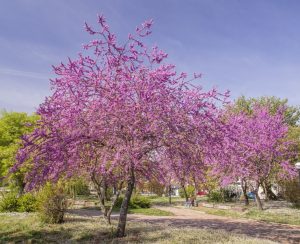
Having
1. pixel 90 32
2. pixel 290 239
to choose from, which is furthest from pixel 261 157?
pixel 90 32

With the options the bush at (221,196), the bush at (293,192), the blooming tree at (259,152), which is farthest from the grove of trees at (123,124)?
the bush at (221,196)

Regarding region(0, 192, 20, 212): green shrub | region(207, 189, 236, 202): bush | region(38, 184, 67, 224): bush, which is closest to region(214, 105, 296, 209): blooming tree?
region(207, 189, 236, 202): bush

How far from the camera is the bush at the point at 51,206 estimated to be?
51.5ft

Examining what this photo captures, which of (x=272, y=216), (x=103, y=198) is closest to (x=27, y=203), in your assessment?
(x=103, y=198)

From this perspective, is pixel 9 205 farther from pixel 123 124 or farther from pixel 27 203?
pixel 123 124

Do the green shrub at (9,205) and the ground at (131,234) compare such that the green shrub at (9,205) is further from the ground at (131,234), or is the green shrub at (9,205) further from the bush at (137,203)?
the bush at (137,203)

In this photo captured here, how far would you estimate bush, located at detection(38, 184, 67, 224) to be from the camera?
15703 millimetres

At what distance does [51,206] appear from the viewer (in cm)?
1569

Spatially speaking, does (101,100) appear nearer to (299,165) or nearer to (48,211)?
(48,211)

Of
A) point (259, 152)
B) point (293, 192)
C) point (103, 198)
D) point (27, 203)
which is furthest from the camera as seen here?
point (293, 192)

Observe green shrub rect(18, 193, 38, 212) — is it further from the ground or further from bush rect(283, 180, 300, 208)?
bush rect(283, 180, 300, 208)

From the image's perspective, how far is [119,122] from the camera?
10039 millimetres

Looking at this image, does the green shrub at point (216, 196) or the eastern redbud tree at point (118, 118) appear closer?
the eastern redbud tree at point (118, 118)

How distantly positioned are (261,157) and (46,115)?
18.9m
